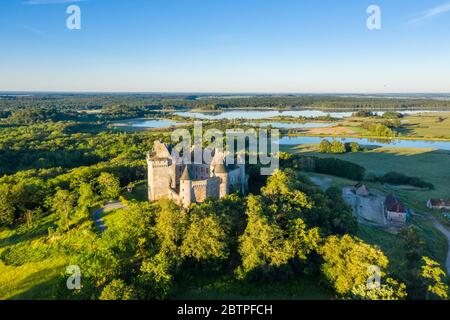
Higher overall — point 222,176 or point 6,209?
point 222,176

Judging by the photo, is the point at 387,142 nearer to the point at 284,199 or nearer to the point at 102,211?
the point at 284,199

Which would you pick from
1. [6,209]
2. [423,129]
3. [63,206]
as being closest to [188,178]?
[63,206]

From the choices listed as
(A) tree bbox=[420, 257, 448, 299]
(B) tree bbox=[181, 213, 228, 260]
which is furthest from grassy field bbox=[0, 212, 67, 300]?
(A) tree bbox=[420, 257, 448, 299]

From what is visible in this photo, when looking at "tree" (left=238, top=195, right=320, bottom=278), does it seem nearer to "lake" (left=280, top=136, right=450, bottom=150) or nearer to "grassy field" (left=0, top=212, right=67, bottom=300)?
"grassy field" (left=0, top=212, right=67, bottom=300)

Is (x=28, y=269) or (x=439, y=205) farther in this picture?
(x=439, y=205)

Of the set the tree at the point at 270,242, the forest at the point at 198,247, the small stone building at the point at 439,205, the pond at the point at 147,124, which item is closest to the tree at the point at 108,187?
the forest at the point at 198,247

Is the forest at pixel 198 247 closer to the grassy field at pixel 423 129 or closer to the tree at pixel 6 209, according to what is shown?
the tree at pixel 6 209
